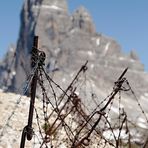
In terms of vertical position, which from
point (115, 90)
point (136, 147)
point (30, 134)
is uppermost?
point (115, 90)

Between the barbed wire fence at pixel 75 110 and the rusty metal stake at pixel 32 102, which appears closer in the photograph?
the rusty metal stake at pixel 32 102

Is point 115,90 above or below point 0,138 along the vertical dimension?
above

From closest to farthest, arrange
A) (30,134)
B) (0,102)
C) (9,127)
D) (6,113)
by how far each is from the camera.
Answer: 1. (30,134)
2. (9,127)
3. (6,113)
4. (0,102)

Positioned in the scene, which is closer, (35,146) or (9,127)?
(35,146)

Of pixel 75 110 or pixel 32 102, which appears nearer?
pixel 32 102

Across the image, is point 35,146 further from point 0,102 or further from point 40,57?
point 40,57

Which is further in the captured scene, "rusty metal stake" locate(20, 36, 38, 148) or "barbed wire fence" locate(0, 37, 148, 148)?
"barbed wire fence" locate(0, 37, 148, 148)

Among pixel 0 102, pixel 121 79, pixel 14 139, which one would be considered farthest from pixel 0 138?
pixel 121 79

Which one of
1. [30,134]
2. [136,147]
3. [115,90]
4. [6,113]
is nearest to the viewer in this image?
[30,134]

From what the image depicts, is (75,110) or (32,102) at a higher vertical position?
(32,102)

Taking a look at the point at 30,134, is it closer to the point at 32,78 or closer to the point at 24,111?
the point at 32,78
